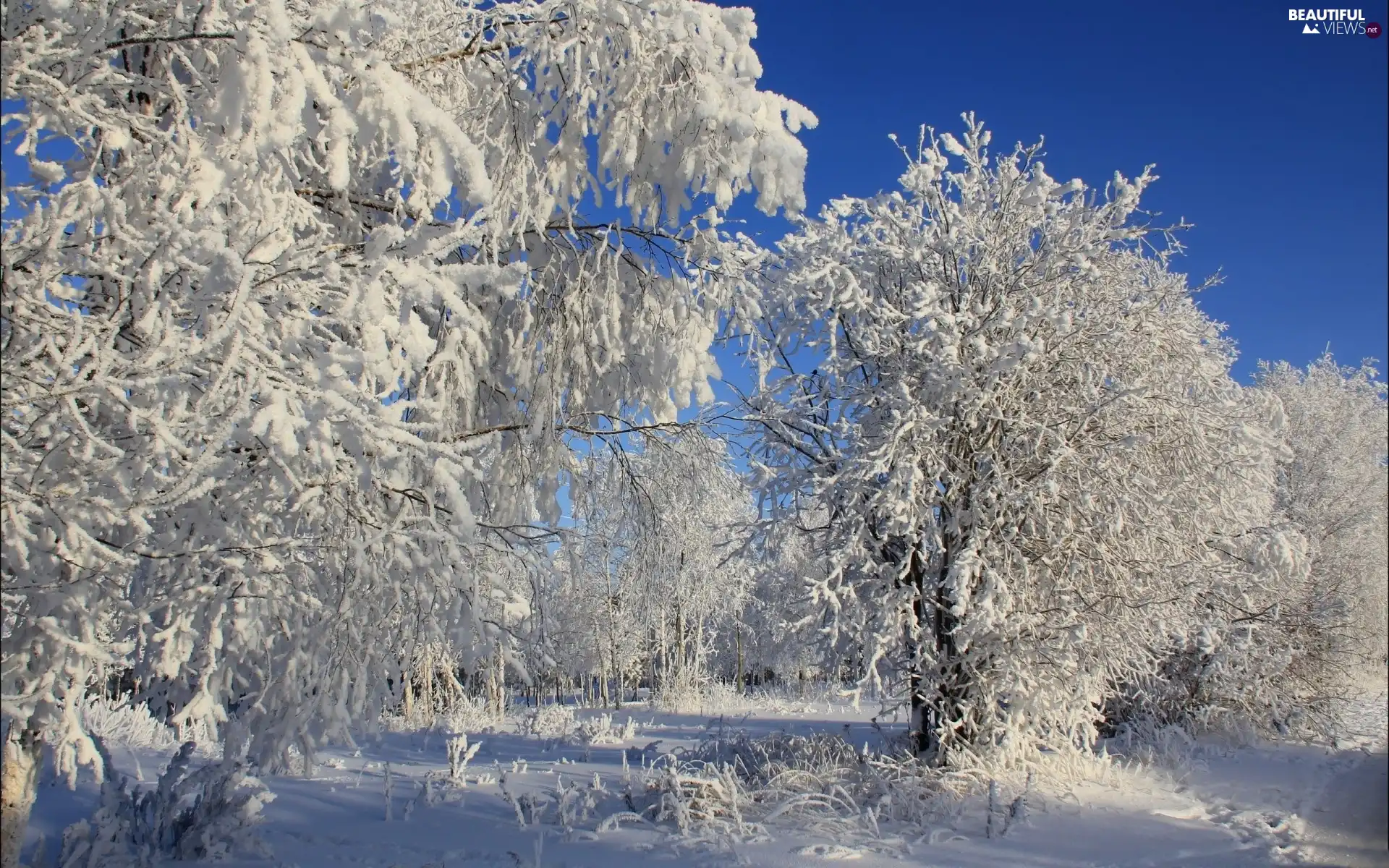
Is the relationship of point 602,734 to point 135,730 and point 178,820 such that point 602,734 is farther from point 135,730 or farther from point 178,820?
point 178,820

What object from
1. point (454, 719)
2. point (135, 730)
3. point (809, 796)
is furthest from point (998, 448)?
point (454, 719)

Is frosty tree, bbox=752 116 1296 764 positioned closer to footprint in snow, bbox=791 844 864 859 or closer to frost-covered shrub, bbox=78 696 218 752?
footprint in snow, bbox=791 844 864 859

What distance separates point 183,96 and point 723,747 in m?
7.48

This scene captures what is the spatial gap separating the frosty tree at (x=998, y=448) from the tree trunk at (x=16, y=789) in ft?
16.2

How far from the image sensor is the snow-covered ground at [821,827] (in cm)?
486

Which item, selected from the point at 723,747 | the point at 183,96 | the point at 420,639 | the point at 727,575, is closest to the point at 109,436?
the point at 183,96

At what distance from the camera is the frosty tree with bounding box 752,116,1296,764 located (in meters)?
6.86

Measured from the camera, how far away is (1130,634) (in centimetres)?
711

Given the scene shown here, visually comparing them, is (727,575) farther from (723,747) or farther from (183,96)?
(183,96)

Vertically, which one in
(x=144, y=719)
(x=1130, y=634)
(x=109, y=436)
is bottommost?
(x=144, y=719)

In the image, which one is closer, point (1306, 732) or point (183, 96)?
point (183, 96)

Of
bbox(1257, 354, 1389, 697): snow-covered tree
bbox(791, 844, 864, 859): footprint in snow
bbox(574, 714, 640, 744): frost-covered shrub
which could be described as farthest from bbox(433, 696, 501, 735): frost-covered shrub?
bbox(1257, 354, 1389, 697): snow-covered tree

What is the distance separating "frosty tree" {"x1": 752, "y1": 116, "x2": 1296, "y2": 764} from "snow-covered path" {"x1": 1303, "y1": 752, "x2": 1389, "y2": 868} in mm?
1737

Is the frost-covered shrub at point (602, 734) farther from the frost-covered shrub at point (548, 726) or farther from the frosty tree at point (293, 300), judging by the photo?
the frosty tree at point (293, 300)
